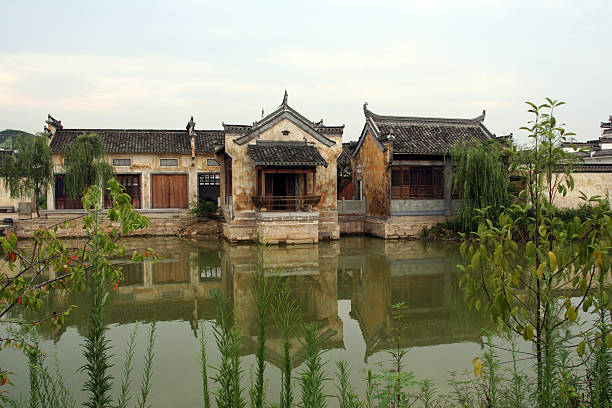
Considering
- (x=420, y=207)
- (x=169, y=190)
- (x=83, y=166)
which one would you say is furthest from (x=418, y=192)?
(x=83, y=166)

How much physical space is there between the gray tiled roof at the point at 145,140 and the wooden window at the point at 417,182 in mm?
7653

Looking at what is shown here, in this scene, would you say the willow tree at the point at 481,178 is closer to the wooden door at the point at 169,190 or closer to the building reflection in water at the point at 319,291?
the building reflection in water at the point at 319,291

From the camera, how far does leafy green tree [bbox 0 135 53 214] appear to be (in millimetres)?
15055

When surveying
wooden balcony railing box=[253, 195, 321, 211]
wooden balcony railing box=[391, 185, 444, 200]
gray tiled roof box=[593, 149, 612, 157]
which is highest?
gray tiled roof box=[593, 149, 612, 157]

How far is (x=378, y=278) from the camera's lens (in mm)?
9430

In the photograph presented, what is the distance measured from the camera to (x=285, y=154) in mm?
14617

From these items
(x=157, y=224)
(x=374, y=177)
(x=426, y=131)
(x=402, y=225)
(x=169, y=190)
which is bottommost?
(x=402, y=225)

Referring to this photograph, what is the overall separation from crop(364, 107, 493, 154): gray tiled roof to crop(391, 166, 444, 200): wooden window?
76 cm

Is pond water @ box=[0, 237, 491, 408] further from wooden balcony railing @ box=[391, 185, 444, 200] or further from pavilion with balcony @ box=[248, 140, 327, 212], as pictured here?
wooden balcony railing @ box=[391, 185, 444, 200]

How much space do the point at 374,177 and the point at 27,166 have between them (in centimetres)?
1208

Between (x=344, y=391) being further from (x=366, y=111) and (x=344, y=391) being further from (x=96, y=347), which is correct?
(x=366, y=111)

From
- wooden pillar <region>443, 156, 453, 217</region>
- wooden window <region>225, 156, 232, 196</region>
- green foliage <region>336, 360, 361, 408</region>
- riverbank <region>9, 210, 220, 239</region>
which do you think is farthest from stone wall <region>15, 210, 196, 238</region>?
green foliage <region>336, 360, 361, 408</region>

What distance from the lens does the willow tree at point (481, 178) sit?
46.3ft

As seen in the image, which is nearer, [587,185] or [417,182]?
[417,182]
